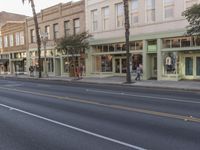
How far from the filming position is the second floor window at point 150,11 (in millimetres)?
27750

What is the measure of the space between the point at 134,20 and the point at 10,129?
2231 centimetres

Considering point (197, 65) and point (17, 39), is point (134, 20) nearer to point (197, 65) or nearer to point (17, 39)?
point (197, 65)

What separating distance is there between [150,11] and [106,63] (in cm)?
781

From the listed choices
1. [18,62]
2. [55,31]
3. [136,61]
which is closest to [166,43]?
[136,61]

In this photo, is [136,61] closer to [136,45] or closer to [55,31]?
[136,45]

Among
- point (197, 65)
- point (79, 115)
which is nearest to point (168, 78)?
A: point (197, 65)

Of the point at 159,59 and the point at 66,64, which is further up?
the point at 159,59

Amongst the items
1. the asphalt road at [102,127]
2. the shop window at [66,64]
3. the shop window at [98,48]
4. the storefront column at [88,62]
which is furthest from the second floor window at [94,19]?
the asphalt road at [102,127]

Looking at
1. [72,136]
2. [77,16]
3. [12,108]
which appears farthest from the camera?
[77,16]

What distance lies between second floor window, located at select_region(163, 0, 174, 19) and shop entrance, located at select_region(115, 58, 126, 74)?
6697 millimetres

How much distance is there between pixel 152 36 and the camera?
90.2 ft

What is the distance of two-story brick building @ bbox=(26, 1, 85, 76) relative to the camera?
36719 millimetres

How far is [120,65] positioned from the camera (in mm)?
31922

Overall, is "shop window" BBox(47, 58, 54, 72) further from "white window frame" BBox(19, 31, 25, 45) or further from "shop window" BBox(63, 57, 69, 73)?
"white window frame" BBox(19, 31, 25, 45)
